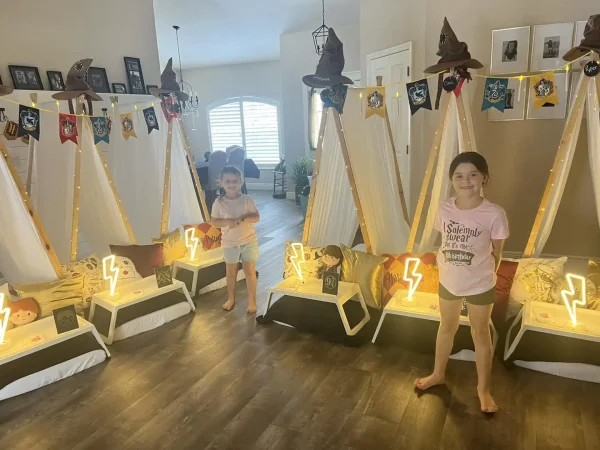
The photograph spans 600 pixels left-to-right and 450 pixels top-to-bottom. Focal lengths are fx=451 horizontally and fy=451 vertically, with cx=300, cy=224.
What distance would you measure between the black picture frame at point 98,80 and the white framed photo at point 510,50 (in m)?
3.36

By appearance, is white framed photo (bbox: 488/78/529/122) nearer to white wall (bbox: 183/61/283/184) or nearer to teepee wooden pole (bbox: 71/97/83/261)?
teepee wooden pole (bbox: 71/97/83/261)

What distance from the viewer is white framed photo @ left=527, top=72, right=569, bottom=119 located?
3.49m

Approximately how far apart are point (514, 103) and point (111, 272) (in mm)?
3454

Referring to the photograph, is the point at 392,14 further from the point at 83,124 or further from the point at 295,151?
the point at 295,151

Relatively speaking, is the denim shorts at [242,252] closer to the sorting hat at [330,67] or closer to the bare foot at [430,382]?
the sorting hat at [330,67]

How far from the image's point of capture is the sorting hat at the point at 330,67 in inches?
116

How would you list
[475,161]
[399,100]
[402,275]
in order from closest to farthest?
[475,161] → [402,275] → [399,100]

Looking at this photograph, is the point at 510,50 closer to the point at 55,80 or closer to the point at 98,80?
the point at 98,80

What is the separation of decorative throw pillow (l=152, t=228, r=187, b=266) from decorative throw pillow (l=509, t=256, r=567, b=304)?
269cm

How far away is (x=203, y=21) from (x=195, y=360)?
17.5 feet

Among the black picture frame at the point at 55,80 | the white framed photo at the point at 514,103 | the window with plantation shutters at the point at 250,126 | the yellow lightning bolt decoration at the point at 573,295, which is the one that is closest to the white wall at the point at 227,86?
the window with plantation shutters at the point at 250,126

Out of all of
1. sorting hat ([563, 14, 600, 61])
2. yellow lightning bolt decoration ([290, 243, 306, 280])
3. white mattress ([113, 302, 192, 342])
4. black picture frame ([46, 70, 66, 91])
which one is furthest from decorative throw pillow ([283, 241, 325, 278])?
black picture frame ([46, 70, 66, 91])

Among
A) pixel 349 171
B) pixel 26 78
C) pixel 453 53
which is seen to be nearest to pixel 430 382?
pixel 349 171

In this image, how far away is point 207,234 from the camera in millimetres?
4160
